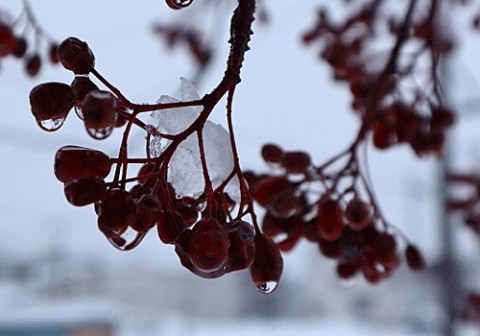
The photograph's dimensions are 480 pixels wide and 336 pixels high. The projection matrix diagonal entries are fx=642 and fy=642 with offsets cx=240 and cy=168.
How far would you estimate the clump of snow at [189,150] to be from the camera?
0.28 m

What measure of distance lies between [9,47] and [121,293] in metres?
8.00

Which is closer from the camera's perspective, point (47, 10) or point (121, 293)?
point (47, 10)

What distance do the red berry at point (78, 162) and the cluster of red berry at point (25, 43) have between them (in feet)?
0.71

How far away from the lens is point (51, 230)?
7.64 metres

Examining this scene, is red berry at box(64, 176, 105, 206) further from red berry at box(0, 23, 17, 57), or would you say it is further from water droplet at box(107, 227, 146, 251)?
red berry at box(0, 23, 17, 57)

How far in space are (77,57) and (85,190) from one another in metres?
0.05

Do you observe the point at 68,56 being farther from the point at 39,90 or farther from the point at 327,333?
the point at 327,333

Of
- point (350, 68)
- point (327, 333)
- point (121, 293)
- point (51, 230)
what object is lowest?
point (350, 68)

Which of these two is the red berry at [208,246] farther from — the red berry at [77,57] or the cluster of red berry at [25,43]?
the cluster of red berry at [25,43]

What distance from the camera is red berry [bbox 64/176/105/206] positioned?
0.25 m

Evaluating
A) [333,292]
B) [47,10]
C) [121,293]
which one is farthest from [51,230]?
[47,10]

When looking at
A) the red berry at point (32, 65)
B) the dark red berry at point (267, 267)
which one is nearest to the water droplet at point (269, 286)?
the dark red berry at point (267, 267)

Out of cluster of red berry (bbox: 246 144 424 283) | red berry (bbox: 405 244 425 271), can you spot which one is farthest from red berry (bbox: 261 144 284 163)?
red berry (bbox: 405 244 425 271)

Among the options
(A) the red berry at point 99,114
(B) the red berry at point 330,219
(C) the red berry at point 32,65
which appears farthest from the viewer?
(C) the red berry at point 32,65
